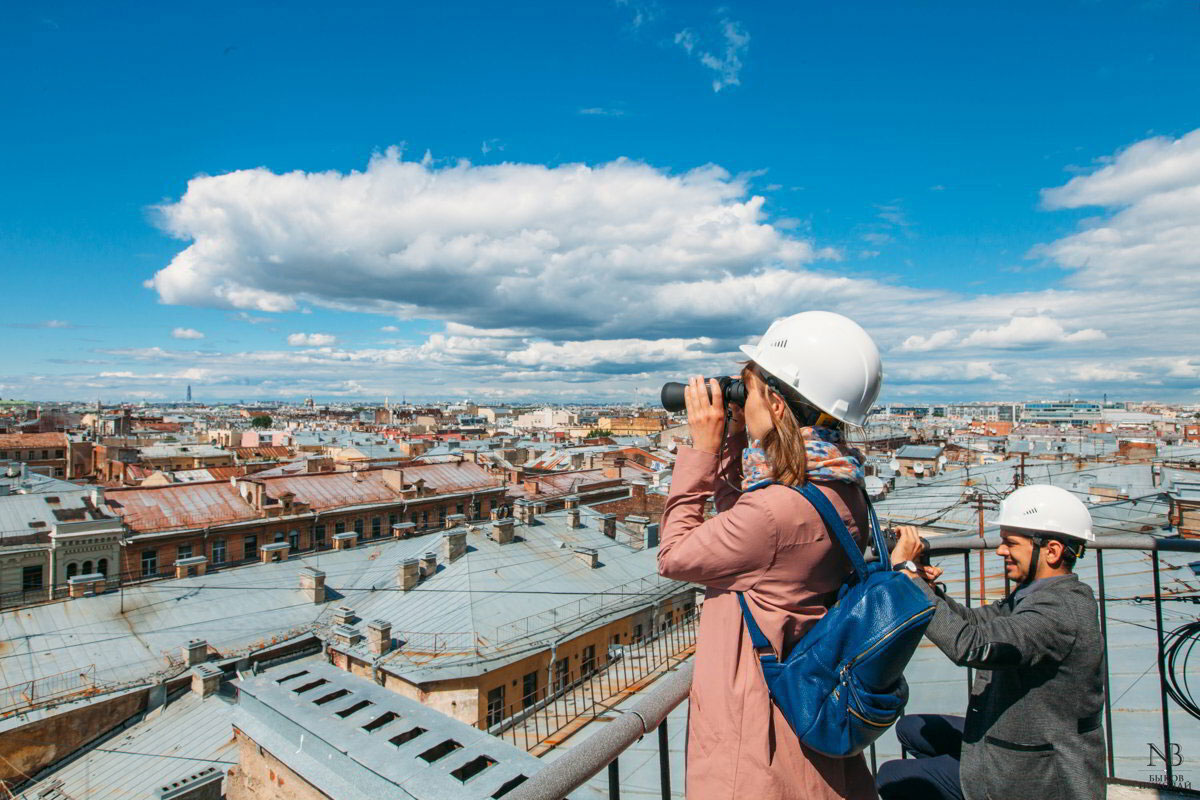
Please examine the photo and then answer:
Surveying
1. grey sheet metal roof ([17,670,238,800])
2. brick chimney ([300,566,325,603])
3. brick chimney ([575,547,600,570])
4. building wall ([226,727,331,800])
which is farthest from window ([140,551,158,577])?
building wall ([226,727,331,800])

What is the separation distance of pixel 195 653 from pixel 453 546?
21.3 ft

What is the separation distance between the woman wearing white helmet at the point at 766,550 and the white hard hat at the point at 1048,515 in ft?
3.55

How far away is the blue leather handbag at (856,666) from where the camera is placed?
1673 millimetres

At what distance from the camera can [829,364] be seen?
6.99 feet

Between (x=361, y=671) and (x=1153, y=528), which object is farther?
(x=361, y=671)

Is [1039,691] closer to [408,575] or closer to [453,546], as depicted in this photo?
[408,575]

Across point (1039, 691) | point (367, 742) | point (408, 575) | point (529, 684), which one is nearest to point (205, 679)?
point (408, 575)

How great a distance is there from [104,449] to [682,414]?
66226mm

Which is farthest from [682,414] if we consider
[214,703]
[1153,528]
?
[214,703]

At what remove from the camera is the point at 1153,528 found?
40.9 ft

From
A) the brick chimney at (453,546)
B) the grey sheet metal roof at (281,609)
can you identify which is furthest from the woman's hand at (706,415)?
the brick chimney at (453,546)

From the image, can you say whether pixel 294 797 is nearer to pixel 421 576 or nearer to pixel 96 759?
pixel 96 759

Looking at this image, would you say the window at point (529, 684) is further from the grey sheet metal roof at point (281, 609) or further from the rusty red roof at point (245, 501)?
the rusty red roof at point (245, 501)

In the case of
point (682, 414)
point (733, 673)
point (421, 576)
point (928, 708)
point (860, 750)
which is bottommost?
point (421, 576)
